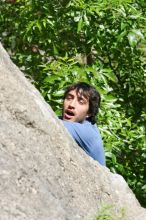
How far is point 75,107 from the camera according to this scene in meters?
4.43

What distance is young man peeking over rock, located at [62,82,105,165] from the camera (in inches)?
164

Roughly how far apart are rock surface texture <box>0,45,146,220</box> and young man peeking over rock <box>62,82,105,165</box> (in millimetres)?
294

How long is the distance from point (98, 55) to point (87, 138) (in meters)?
2.07

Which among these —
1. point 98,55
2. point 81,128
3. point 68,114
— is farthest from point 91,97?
point 98,55

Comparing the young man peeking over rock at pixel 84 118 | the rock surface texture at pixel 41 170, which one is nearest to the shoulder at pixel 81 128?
the young man peeking over rock at pixel 84 118

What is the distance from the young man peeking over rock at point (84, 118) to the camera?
4.16 metres

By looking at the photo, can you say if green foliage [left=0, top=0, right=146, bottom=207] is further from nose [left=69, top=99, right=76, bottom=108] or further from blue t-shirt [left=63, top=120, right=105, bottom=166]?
blue t-shirt [left=63, top=120, right=105, bottom=166]

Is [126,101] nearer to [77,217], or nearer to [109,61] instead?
[109,61]

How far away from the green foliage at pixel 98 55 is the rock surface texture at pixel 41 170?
1.48 m

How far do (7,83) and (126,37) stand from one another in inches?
91.9

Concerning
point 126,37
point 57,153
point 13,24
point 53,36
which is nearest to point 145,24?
point 126,37

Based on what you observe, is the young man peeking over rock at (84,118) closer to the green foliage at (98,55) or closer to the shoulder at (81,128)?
the shoulder at (81,128)

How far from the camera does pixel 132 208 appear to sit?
3.93 metres

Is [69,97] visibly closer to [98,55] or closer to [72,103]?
[72,103]
